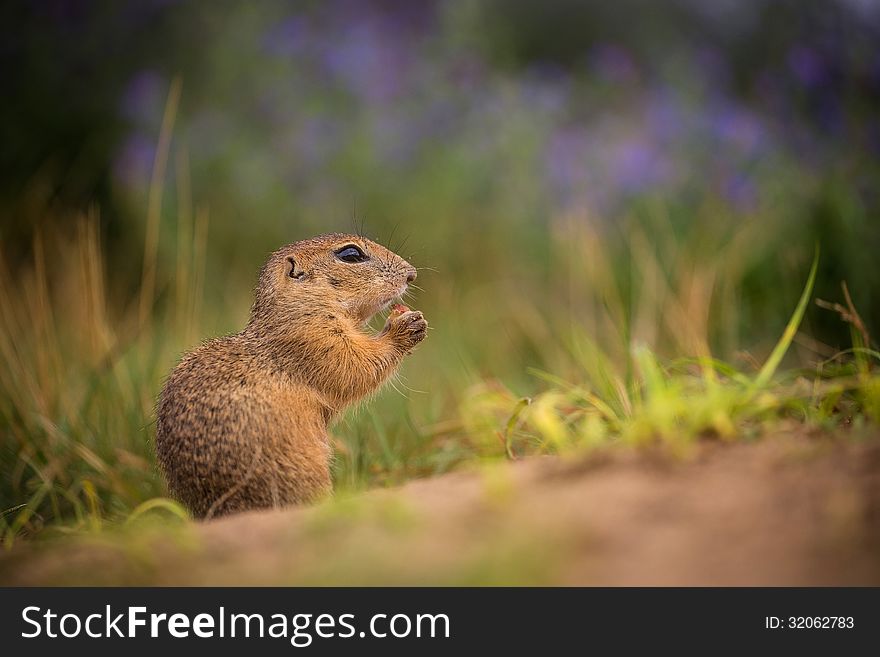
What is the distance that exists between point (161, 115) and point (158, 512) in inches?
202

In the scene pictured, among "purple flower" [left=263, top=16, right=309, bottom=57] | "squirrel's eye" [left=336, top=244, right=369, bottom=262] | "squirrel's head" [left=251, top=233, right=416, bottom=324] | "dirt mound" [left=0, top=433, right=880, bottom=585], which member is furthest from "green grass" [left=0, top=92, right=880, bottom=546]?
"purple flower" [left=263, top=16, right=309, bottom=57]

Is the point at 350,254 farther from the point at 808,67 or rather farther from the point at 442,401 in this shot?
the point at 808,67

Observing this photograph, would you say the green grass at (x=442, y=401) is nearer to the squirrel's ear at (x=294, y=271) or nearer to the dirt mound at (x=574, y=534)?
the dirt mound at (x=574, y=534)

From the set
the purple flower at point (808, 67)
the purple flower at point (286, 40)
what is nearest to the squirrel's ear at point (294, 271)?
the purple flower at point (808, 67)

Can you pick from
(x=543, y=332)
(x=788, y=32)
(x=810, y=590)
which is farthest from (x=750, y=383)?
(x=788, y=32)

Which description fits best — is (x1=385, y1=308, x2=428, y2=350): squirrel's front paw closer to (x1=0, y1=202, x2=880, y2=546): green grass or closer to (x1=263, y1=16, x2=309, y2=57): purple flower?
(x1=0, y1=202, x2=880, y2=546): green grass

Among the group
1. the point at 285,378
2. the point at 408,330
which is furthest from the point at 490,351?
the point at 285,378

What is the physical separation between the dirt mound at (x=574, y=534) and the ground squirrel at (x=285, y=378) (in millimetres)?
618

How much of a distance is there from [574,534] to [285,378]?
5.79 ft

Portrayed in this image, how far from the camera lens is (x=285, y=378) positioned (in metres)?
3.39

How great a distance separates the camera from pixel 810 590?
1.77 m

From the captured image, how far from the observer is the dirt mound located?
1.79 metres

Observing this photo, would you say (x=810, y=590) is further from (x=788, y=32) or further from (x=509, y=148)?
(x=509, y=148)

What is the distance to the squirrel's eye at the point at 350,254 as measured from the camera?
3750mm
